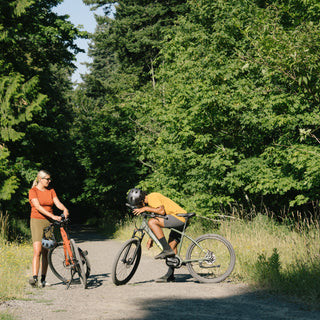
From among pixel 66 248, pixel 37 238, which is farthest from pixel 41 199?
pixel 66 248

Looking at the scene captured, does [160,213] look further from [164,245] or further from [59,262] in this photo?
[59,262]

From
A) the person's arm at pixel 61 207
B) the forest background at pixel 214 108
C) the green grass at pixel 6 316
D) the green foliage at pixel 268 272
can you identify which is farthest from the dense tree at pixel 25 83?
the green grass at pixel 6 316

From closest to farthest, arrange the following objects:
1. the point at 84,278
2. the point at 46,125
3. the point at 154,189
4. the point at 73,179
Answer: the point at 84,278 < the point at 154,189 < the point at 46,125 < the point at 73,179

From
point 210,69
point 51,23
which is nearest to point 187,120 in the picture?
point 210,69

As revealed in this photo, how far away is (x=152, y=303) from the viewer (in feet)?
20.5

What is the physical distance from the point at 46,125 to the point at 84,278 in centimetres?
1514

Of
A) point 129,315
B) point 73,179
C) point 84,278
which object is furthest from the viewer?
point 73,179

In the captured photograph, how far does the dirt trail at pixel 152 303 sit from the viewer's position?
216 inches

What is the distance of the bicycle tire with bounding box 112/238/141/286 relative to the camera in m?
7.59

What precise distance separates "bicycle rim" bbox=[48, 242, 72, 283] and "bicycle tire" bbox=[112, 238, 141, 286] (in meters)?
0.98

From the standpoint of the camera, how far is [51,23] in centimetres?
1917

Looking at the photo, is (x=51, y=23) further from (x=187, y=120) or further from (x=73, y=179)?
(x=73, y=179)

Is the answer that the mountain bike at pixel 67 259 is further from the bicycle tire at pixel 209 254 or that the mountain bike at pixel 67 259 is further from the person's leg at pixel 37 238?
the bicycle tire at pixel 209 254

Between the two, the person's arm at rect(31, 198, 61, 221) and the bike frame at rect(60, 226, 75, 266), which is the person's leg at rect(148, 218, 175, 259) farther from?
the person's arm at rect(31, 198, 61, 221)
